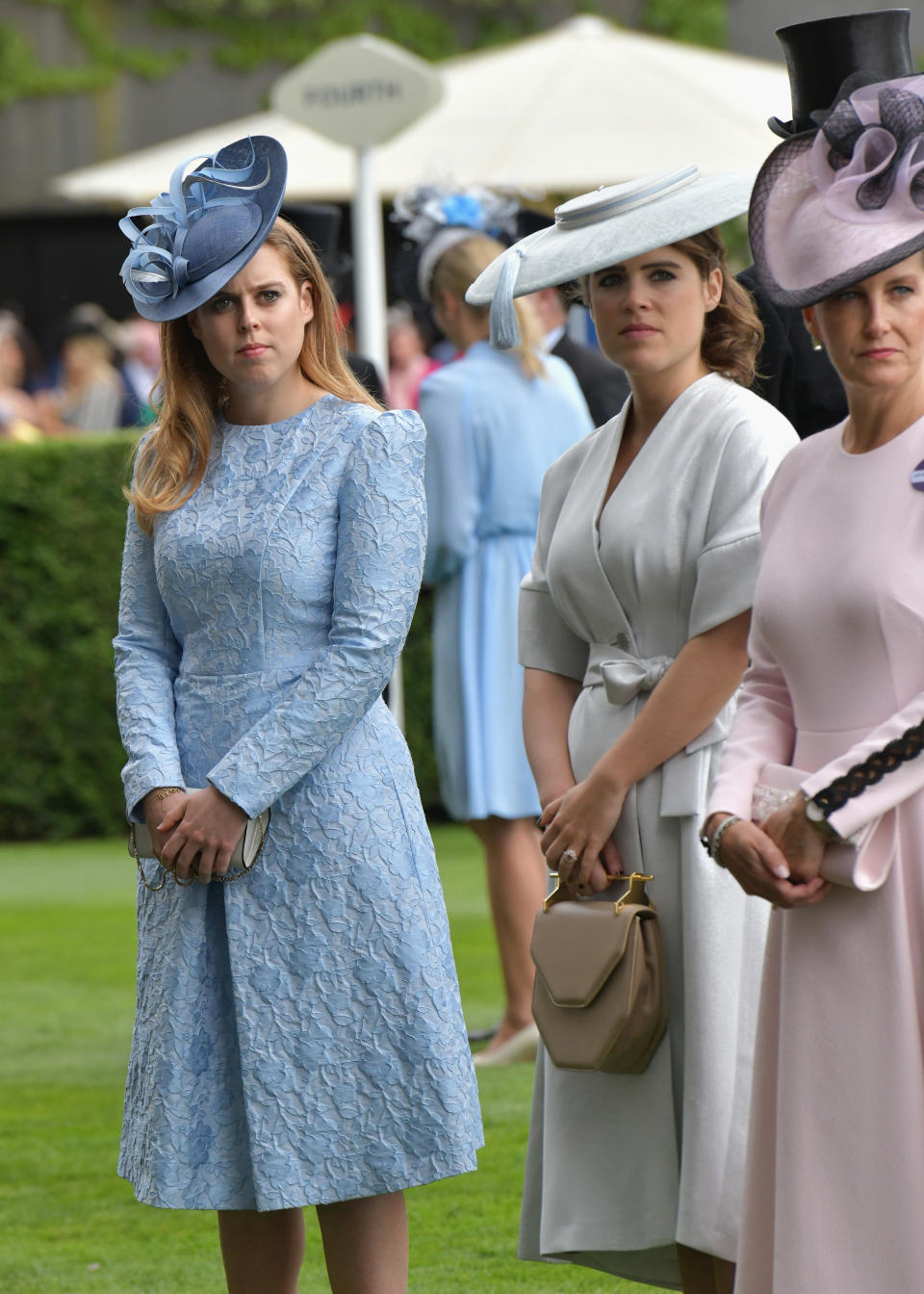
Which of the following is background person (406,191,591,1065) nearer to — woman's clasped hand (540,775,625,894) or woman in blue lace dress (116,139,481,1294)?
woman in blue lace dress (116,139,481,1294)

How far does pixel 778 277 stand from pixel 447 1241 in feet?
8.05

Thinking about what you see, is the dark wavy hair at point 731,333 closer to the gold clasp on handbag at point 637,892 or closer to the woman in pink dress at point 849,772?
the woman in pink dress at point 849,772

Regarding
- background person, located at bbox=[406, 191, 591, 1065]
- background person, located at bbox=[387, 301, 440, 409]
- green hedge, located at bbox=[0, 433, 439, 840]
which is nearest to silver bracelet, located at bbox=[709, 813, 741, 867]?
background person, located at bbox=[406, 191, 591, 1065]

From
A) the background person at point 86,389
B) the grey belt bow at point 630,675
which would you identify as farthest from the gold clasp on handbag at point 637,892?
the background person at point 86,389

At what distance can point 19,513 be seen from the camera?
10016 mm

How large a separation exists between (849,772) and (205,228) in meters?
1.41

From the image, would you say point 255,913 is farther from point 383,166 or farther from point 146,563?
point 383,166

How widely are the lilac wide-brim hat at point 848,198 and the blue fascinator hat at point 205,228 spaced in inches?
36.2

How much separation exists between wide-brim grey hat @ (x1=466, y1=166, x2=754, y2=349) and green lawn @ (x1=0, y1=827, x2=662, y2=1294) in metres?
2.03

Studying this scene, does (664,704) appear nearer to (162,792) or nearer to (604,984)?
(604,984)

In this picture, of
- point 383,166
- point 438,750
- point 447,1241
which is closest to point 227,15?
point 383,166

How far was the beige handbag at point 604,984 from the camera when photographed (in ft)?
9.82

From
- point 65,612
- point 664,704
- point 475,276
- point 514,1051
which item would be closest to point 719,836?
point 664,704

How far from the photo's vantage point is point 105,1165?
4.91 metres
